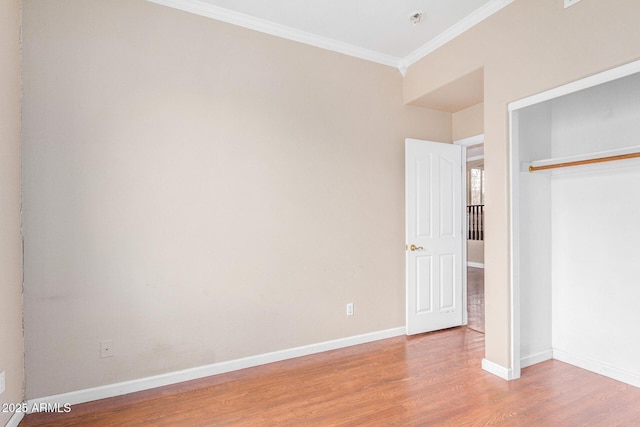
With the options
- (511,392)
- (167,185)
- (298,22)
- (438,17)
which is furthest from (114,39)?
(511,392)

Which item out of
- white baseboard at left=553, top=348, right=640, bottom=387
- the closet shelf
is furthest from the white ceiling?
white baseboard at left=553, top=348, right=640, bottom=387

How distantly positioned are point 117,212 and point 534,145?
3539mm

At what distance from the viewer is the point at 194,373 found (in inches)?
106

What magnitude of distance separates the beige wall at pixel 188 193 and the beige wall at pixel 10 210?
9cm

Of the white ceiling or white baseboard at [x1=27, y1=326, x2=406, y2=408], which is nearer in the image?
white baseboard at [x1=27, y1=326, x2=406, y2=408]

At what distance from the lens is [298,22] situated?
2992 mm

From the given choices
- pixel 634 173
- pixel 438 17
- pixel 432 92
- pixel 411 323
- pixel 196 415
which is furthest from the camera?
pixel 411 323

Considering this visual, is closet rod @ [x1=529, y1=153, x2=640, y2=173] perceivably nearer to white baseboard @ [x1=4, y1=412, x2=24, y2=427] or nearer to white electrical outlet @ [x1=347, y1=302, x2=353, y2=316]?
white electrical outlet @ [x1=347, y1=302, x2=353, y2=316]

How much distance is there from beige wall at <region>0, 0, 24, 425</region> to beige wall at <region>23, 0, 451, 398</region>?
9cm

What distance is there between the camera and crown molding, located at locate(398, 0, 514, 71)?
2719 millimetres

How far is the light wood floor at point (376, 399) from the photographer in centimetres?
212

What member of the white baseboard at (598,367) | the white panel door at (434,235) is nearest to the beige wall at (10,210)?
the white panel door at (434,235)

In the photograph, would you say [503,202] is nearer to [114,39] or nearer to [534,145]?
[534,145]

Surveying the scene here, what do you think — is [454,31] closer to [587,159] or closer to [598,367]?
[587,159]
